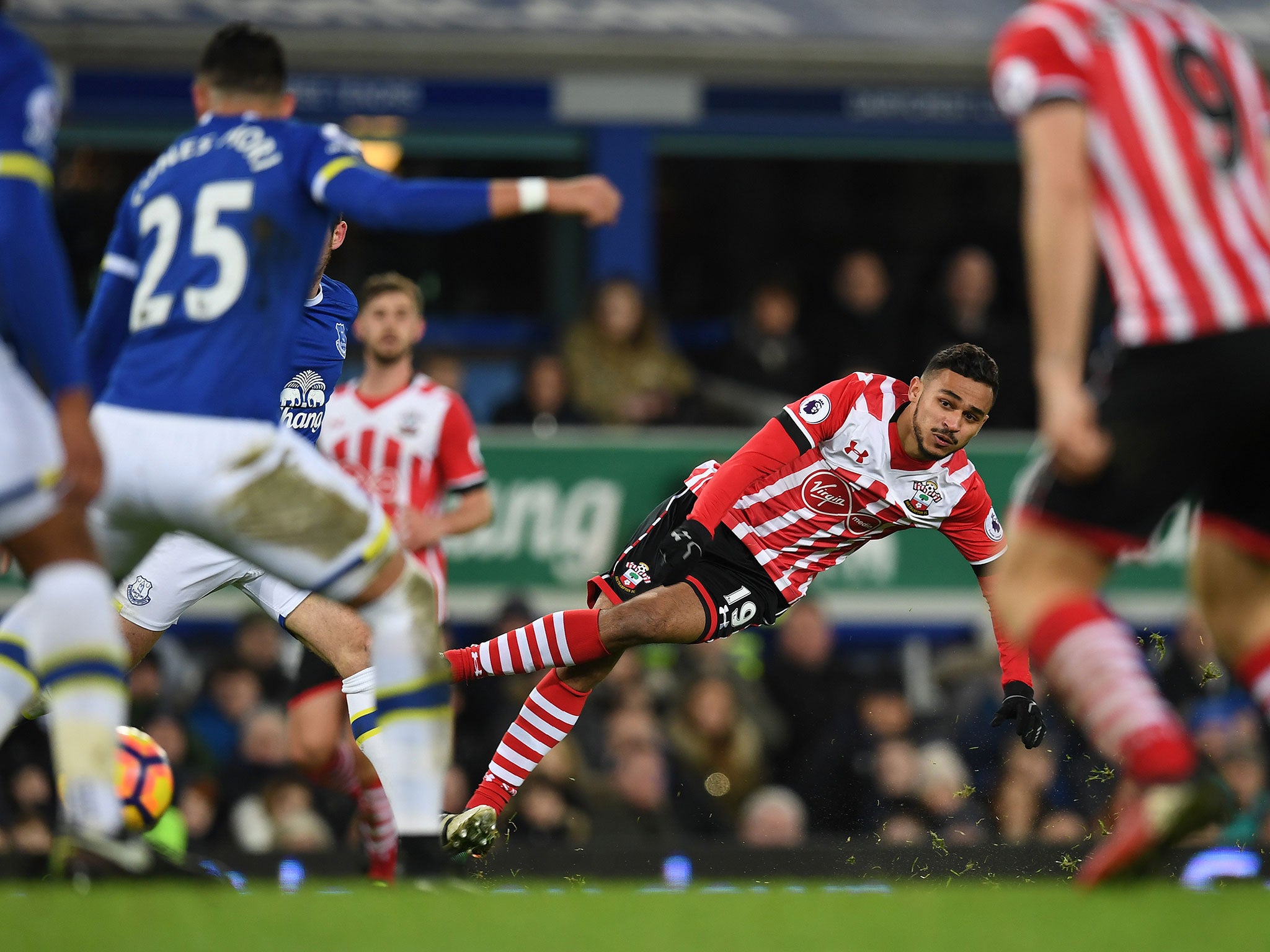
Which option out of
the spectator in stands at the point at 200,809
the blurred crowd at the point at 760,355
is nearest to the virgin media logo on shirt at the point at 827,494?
the spectator in stands at the point at 200,809

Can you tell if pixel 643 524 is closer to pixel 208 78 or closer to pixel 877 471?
pixel 877 471

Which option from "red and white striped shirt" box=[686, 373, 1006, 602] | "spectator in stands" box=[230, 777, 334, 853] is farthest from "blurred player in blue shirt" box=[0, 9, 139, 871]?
"spectator in stands" box=[230, 777, 334, 853]

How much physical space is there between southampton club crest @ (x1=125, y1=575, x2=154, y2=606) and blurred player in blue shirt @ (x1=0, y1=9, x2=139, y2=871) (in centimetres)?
257

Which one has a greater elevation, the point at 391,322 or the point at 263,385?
the point at 391,322

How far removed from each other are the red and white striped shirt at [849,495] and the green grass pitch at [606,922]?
261 centimetres

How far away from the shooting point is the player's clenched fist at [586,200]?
171 inches

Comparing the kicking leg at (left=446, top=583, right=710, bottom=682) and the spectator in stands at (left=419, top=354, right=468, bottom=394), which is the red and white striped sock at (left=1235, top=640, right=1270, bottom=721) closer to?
the kicking leg at (left=446, top=583, right=710, bottom=682)

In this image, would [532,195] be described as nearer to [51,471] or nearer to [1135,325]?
[51,471]

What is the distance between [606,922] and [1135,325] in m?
1.87

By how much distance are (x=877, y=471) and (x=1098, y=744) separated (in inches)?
121

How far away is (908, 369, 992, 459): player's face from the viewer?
22.1 ft

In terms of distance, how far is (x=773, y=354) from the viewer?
12.3 meters

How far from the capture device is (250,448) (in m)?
4.50

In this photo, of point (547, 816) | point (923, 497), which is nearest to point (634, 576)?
point (923, 497)
